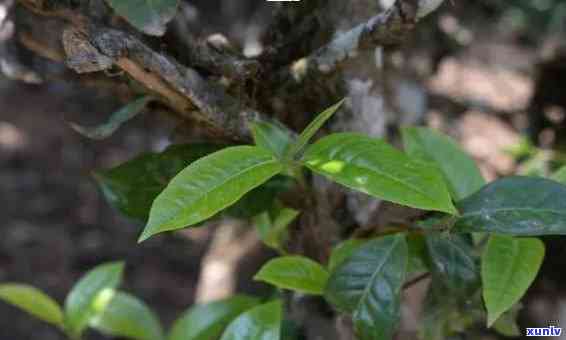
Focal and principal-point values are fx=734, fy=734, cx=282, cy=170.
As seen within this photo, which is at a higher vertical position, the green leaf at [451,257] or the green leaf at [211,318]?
the green leaf at [451,257]

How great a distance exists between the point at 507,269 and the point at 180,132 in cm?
41

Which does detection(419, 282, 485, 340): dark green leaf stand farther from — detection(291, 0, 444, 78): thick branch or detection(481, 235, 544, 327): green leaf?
detection(291, 0, 444, 78): thick branch

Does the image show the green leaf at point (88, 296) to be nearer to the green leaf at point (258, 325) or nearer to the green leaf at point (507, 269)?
the green leaf at point (258, 325)

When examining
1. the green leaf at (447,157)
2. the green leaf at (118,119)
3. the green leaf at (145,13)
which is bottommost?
the green leaf at (447,157)

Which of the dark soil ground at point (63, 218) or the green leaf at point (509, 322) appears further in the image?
the dark soil ground at point (63, 218)

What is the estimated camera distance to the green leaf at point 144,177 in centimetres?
83

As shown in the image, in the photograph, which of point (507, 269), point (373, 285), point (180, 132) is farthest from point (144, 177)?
point (507, 269)

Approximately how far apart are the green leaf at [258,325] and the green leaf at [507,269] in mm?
225

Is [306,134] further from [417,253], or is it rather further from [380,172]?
[417,253]

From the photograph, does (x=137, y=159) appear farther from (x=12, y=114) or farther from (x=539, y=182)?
(x=12, y=114)

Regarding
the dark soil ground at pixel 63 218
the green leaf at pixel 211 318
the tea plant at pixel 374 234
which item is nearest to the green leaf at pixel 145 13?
the tea plant at pixel 374 234

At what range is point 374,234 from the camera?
0.85m

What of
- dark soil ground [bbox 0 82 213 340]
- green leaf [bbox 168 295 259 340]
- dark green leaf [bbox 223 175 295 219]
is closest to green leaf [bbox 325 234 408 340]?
dark green leaf [bbox 223 175 295 219]

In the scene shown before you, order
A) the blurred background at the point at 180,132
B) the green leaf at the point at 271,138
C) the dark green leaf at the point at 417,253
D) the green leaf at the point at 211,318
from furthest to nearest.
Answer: the blurred background at the point at 180,132 < the green leaf at the point at 211,318 < the dark green leaf at the point at 417,253 < the green leaf at the point at 271,138
